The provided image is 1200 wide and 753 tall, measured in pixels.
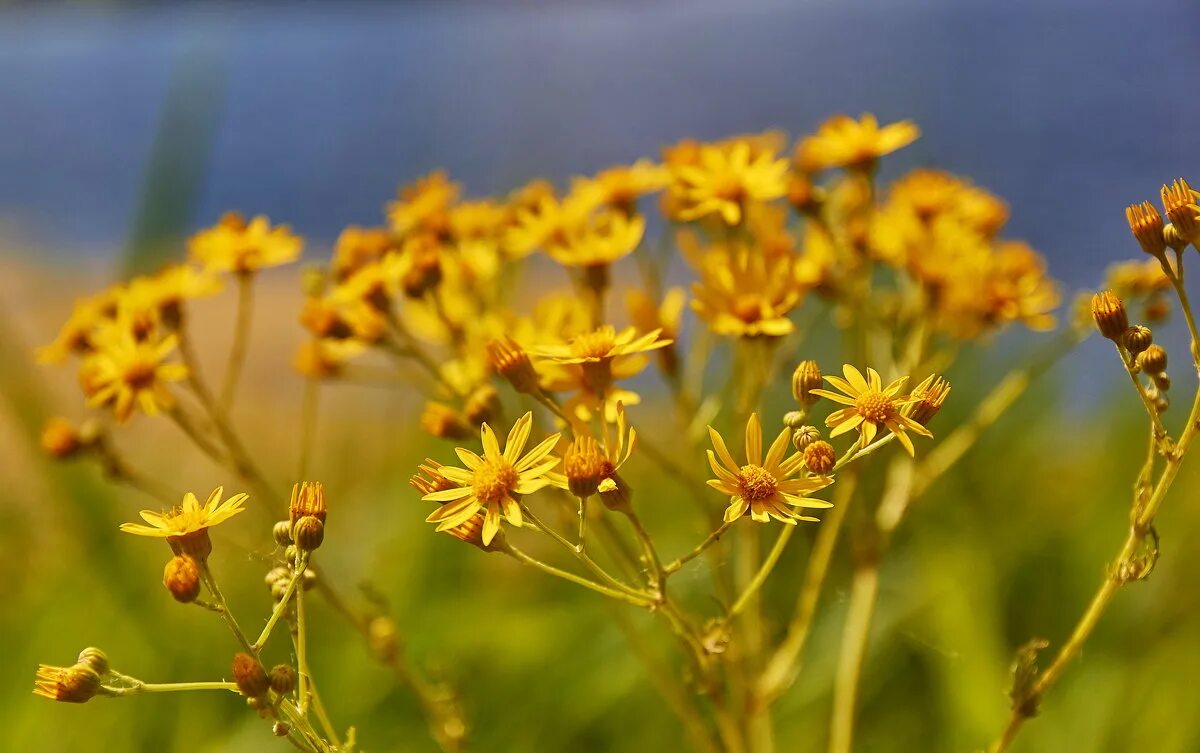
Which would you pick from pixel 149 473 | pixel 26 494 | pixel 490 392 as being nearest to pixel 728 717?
pixel 490 392

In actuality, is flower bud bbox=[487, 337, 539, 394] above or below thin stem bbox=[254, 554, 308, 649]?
above

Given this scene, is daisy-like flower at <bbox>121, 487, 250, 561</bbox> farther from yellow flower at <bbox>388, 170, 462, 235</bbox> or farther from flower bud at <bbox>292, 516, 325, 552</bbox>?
yellow flower at <bbox>388, 170, 462, 235</bbox>

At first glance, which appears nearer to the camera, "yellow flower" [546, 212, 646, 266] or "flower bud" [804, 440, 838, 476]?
"flower bud" [804, 440, 838, 476]

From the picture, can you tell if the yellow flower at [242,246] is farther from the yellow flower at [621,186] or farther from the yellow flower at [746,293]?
the yellow flower at [746,293]

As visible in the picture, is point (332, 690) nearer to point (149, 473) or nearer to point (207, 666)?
point (207, 666)

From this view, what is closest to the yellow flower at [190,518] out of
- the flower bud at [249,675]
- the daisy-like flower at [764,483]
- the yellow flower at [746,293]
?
the flower bud at [249,675]

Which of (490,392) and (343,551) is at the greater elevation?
(490,392)

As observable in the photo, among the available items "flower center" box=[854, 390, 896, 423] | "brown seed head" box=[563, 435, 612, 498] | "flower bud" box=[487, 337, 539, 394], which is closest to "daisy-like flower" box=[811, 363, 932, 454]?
"flower center" box=[854, 390, 896, 423]
